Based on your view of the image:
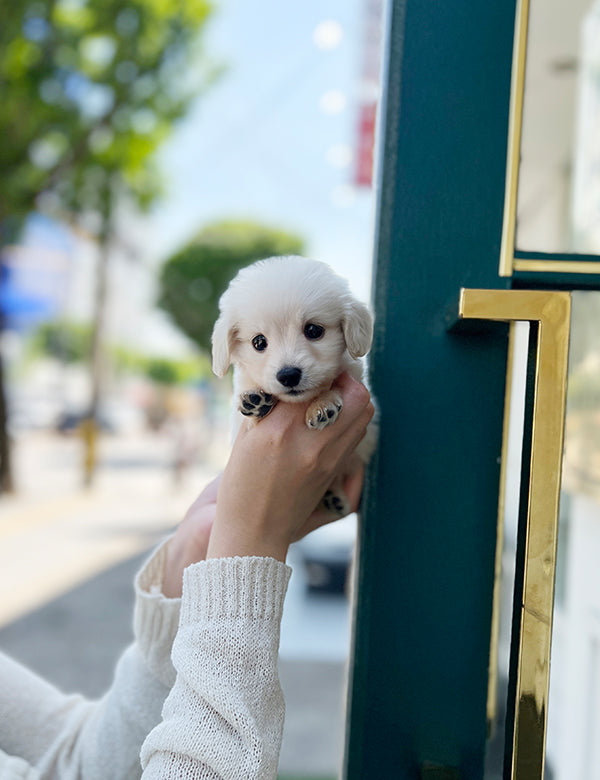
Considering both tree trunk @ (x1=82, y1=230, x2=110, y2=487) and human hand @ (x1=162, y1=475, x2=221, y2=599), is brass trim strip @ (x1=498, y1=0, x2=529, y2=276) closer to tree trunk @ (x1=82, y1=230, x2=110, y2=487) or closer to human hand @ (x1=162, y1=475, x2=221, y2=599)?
human hand @ (x1=162, y1=475, x2=221, y2=599)

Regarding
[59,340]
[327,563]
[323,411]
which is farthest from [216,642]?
[59,340]

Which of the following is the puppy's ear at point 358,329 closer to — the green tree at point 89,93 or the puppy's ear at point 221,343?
the puppy's ear at point 221,343

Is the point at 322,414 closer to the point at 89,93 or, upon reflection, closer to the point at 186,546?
the point at 186,546

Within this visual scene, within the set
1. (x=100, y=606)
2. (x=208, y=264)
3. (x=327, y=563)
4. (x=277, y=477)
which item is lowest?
(x=100, y=606)

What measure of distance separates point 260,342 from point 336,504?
244 mm

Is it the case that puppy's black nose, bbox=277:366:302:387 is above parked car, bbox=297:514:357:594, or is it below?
above

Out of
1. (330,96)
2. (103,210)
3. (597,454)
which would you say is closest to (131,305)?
(103,210)

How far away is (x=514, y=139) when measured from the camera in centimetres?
76

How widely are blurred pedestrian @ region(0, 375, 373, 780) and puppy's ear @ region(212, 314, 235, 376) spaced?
176 millimetres

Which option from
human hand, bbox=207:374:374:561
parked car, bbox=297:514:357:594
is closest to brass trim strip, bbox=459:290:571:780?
human hand, bbox=207:374:374:561

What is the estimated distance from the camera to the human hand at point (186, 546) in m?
0.91

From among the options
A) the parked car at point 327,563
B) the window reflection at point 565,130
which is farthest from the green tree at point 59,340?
the window reflection at point 565,130

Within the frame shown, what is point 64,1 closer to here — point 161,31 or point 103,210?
point 161,31

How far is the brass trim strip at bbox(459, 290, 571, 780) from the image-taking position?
0.69 metres
